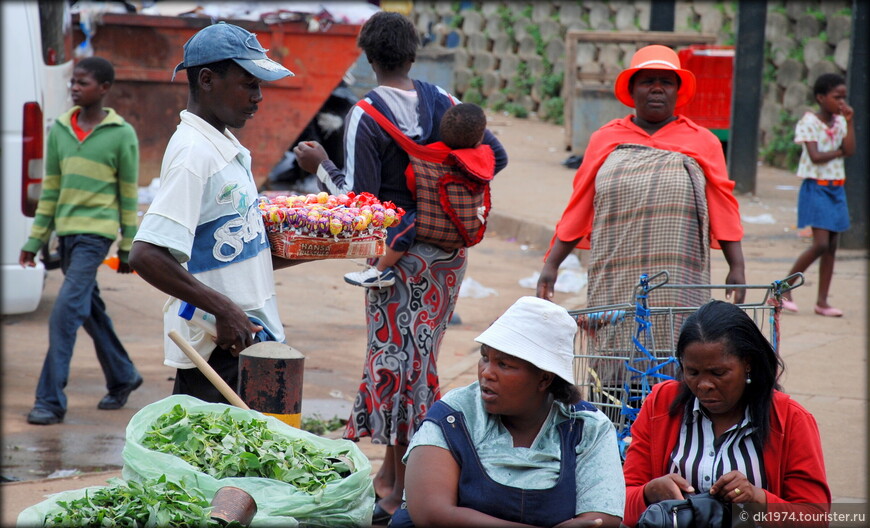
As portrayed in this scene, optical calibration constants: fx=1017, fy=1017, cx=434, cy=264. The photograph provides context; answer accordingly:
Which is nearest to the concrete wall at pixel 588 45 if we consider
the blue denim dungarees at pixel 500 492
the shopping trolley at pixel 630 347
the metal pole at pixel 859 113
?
the metal pole at pixel 859 113

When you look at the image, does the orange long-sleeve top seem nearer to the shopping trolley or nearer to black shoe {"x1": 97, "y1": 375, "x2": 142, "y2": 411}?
the shopping trolley

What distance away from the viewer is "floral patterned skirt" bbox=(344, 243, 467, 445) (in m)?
4.48

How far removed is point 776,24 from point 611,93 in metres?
2.96

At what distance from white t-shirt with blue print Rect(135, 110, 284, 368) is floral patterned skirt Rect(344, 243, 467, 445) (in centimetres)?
111

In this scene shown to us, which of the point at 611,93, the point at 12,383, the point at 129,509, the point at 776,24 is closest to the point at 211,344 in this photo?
the point at 129,509

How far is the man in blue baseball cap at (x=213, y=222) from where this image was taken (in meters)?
3.07

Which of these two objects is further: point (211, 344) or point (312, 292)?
point (312, 292)

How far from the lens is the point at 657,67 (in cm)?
431

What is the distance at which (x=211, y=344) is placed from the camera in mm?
3346

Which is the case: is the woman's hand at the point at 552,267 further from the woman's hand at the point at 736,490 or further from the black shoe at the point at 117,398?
the black shoe at the point at 117,398

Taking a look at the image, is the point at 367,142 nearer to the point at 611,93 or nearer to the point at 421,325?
the point at 421,325

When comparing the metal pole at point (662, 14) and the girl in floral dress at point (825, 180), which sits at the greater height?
the metal pole at point (662, 14)

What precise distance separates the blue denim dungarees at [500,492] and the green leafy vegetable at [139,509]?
570 mm

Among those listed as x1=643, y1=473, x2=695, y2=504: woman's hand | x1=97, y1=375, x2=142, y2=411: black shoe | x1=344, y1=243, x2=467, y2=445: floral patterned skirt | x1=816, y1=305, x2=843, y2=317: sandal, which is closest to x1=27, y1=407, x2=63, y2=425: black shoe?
x1=97, y1=375, x2=142, y2=411: black shoe
